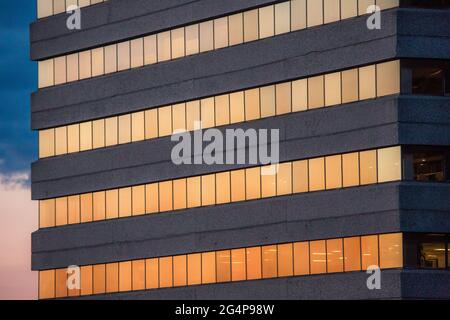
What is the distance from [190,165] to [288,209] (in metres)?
8.06

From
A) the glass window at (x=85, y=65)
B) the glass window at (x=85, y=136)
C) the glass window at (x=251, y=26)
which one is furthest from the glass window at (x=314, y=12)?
the glass window at (x=85, y=136)

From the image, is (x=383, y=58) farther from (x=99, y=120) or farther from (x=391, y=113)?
(x=99, y=120)

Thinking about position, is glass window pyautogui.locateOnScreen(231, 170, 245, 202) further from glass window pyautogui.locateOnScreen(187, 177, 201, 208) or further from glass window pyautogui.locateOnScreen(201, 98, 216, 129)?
glass window pyautogui.locateOnScreen(201, 98, 216, 129)

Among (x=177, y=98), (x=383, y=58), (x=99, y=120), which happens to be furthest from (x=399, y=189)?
(x=99, y=120)

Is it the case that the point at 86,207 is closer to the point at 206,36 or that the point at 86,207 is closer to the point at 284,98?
the point at 206,36

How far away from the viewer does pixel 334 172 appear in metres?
64.4

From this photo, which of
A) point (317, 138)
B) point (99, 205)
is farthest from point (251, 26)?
point (99, 205)

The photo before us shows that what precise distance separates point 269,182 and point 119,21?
52.6 feet

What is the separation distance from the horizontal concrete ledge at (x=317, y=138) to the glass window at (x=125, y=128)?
0.58 m

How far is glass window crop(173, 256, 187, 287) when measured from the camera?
71.9 meters

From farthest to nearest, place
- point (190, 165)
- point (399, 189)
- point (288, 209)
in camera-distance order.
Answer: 1. point (190, 165)
2. point (288, 209)
3. point (399, 189)

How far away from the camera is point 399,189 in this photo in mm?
61125

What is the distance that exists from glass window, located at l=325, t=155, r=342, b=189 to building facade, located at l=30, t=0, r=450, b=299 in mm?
94

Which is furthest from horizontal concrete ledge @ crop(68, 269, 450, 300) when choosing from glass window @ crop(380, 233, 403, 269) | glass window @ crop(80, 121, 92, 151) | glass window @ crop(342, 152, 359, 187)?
glass window @ crop(80, 121, 92, 151)
